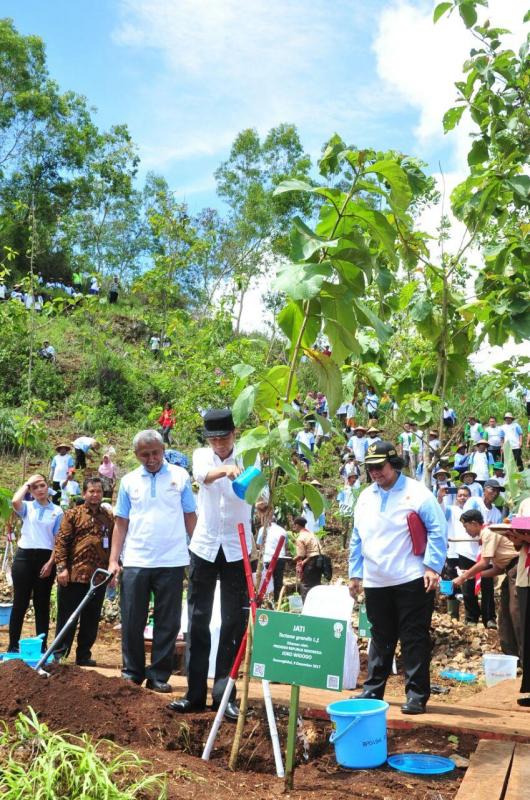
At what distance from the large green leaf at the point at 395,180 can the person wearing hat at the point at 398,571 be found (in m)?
1.96

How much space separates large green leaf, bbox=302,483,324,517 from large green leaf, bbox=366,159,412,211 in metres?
1.34

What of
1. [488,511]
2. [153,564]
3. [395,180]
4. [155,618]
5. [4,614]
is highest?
[395,180]

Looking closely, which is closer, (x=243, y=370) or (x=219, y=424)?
(x=243, y=370)

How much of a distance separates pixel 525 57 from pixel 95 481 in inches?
193

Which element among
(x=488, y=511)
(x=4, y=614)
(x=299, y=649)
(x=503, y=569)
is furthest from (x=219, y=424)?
(x=488, y=511)

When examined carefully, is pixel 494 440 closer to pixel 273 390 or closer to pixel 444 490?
pixel 444 490

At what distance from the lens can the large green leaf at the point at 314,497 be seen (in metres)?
3.96

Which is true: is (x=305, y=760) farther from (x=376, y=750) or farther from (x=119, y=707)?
(x=119, y=707)

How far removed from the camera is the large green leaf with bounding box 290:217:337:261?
3.58 m

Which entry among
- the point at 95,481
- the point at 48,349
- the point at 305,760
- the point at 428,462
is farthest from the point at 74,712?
the point at 48,349

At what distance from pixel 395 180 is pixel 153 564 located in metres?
3.11

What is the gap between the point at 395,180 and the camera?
12.3 feet

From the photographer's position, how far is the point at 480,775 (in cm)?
387

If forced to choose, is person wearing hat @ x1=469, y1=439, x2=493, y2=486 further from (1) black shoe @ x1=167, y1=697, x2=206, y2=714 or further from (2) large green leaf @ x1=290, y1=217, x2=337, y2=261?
(2) large green leaf @ x1=290, y1=217, x2=337, y2=261
